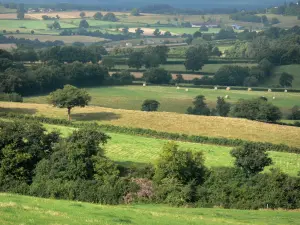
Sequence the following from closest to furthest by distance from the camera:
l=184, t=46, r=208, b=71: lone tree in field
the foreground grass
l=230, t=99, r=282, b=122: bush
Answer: the foreground grass, l=230, t=99, r=282, b=122: bush, l=184, t=46, r=208, b=71: lone tree in field

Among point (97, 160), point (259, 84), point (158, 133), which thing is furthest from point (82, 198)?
point (259, 84)

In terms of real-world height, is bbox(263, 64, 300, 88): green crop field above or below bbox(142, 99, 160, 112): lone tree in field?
above

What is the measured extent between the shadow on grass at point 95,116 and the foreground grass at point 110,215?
33139 mm

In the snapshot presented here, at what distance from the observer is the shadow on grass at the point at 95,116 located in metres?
69.3

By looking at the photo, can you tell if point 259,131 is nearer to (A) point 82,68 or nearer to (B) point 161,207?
(B) point 161,207

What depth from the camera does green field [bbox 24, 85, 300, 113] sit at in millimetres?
92938

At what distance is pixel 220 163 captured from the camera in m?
49.2

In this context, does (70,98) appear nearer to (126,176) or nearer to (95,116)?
(95,116)

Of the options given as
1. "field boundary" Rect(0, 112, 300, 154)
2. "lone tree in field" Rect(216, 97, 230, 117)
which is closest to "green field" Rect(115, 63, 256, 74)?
"lone tree in field" Rect(216, 97, 230, 117)

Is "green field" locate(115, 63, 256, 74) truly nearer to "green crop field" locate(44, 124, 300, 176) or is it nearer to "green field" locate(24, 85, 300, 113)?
"green field" locate(24, 85, 300, 113)

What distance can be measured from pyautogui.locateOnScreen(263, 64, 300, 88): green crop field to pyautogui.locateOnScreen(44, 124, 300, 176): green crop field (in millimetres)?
69933

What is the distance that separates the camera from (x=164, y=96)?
3991 inches

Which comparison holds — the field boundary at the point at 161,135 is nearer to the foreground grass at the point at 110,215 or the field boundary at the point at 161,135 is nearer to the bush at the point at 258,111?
the bush at the point at 258,111

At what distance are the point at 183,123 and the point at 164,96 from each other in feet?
109
